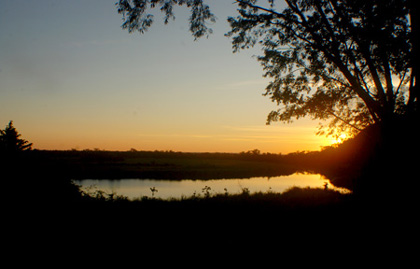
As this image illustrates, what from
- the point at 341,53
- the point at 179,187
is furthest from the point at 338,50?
the point at 179,187

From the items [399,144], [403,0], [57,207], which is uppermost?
[403,0]

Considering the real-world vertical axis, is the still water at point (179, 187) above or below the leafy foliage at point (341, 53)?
below

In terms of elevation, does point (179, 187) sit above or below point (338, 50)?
below

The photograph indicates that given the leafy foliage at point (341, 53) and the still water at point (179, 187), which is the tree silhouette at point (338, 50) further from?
the still water at point (179, 187)

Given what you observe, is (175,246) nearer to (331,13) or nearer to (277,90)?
(277,90)

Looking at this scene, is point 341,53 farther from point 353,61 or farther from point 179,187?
point 179,187

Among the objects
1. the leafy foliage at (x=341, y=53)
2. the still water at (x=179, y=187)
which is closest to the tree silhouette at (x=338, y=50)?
the leafy foliage at (x=341, y=53)

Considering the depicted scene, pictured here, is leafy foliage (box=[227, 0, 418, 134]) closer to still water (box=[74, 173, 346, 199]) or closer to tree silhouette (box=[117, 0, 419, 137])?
tree silhouette (box=[117, 0, 419, 137])

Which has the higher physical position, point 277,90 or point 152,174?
point 277,90

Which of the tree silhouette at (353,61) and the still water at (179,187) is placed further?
the still water at (179,187)

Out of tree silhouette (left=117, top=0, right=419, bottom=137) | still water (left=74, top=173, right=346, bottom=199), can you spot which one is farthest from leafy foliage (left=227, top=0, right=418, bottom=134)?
still water (left=74, top=173, right=346, bottom=199)

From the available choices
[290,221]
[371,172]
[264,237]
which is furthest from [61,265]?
[371,172]

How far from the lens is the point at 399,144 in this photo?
10594 millimetres

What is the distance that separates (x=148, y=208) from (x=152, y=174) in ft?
143
